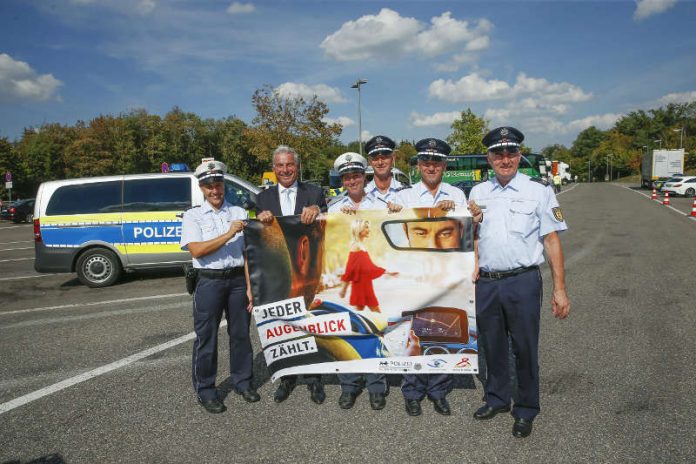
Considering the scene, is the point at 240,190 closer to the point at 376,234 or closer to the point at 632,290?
the point at 376,234

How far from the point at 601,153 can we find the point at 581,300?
123 metres

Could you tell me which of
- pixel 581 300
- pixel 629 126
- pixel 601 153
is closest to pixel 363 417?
pixel 581 300

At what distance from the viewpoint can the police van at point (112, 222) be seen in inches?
345

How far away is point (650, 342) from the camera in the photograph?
4.97 metres

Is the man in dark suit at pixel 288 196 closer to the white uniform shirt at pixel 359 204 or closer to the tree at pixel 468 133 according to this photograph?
the white uniform shirt at pixel 359 204

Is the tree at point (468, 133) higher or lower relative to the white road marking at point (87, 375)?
higher

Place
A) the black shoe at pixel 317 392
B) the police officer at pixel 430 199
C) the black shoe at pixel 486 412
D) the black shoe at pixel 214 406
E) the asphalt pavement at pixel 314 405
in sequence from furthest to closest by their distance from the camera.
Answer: the black shoe at pixel 317 392
the black shoe at pixel 214 406
the police officer at pixel 430 199
the black shoe at pixel 486 412
the asphalt pavement at pixel 314 405

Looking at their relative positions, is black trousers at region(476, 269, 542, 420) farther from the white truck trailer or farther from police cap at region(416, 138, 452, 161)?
the white truck trailer

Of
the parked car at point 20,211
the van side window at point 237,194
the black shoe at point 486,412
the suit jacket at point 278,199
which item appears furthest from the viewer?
the parked car at point 20,211

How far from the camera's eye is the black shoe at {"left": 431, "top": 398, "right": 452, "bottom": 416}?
11.8 feet

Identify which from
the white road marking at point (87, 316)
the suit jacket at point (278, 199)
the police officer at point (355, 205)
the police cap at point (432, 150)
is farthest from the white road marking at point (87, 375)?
the police cap at point (432, 150)

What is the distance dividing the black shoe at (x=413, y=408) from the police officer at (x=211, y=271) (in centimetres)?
125

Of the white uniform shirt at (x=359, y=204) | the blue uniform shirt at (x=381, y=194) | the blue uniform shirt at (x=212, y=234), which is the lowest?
the blue uniform shirt at (x=212, y=234)

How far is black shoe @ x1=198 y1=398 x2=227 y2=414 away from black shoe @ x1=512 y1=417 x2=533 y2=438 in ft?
7.26
